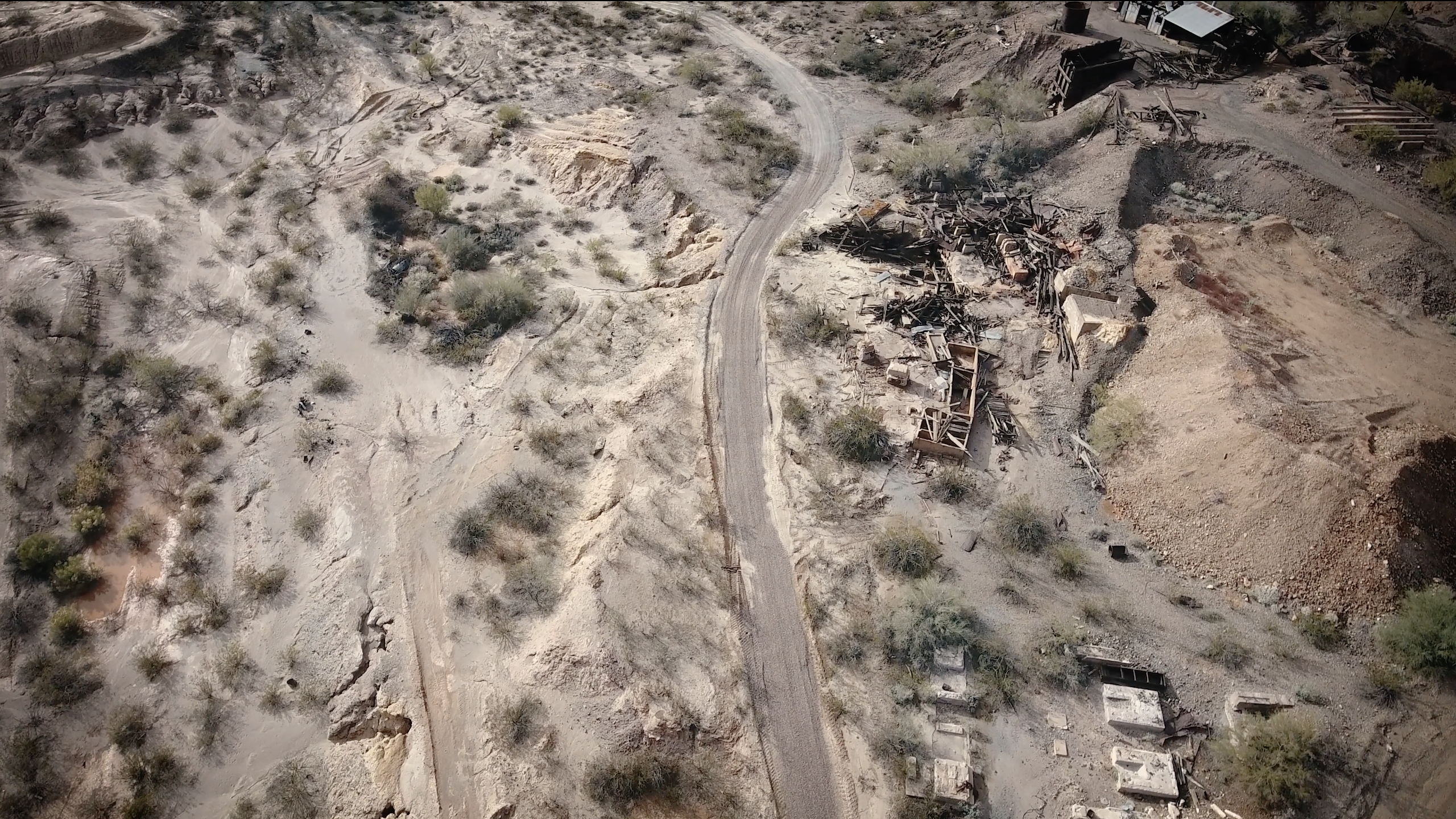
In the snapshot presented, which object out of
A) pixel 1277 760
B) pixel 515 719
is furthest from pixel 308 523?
pixel 1277 760

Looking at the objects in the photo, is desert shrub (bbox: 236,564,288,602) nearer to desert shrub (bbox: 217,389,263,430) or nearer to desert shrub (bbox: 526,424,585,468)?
desert shrub (bbox: 217,389,263,430)

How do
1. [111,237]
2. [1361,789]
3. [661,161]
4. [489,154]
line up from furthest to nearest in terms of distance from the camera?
[489,154] → [661,161] → [111,237] → [1361,789]

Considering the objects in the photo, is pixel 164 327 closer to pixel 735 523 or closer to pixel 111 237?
pixel 111 237

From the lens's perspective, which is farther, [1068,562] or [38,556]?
[38,556]

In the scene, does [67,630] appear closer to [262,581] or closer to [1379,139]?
[262,581]

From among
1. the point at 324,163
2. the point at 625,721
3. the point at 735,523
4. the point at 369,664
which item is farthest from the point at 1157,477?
the point at 324,163
